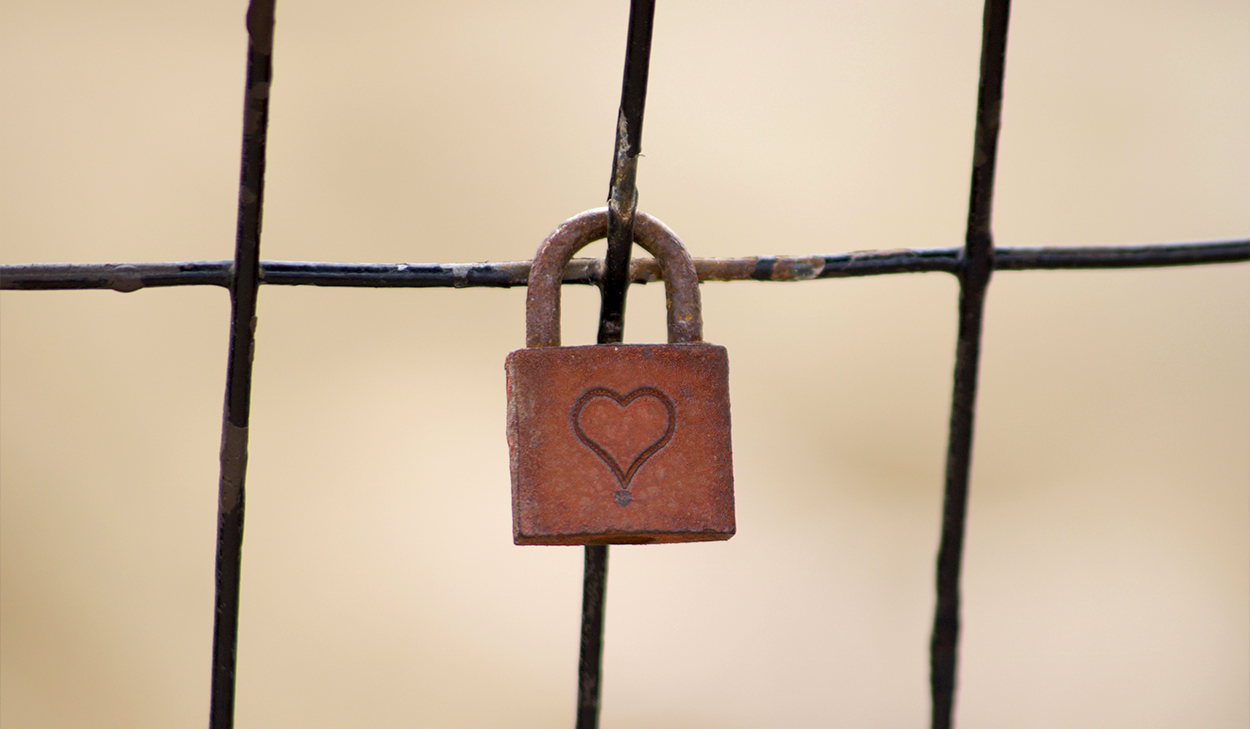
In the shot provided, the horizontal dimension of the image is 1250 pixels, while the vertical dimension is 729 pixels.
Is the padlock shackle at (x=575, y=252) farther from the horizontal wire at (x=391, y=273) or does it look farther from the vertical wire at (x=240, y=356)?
the vertical wire at (x=240, y=356)

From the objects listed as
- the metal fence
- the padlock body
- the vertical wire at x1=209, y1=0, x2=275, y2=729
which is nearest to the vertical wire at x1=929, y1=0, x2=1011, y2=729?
the metal fence

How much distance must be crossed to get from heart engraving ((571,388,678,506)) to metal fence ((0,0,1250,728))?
1.4 inches

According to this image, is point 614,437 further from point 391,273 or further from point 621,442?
point 391,273

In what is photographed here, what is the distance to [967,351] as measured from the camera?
0.53 metres

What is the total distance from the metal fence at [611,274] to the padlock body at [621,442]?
29 millimetres

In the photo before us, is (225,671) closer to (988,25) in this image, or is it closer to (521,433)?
(521,433)

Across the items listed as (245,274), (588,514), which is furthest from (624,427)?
(245,274)

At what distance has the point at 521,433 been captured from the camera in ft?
1.32

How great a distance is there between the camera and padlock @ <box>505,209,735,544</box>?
40 centimetres

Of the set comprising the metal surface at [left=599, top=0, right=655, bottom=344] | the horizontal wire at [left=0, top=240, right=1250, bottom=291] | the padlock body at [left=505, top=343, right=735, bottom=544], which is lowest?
the padlock body at [left=505, top=343, right=735, bottom=544]

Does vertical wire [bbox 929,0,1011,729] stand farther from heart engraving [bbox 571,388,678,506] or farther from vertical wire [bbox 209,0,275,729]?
vertical wire [bbox 209,0,275,729]

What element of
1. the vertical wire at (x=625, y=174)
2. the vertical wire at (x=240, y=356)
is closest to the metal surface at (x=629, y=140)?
the vertical wire at (x=625, y=174)

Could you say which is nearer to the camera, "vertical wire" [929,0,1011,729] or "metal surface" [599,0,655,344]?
"metal surface" [599,0,655,344]

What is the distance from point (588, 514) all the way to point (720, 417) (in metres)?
0.08
